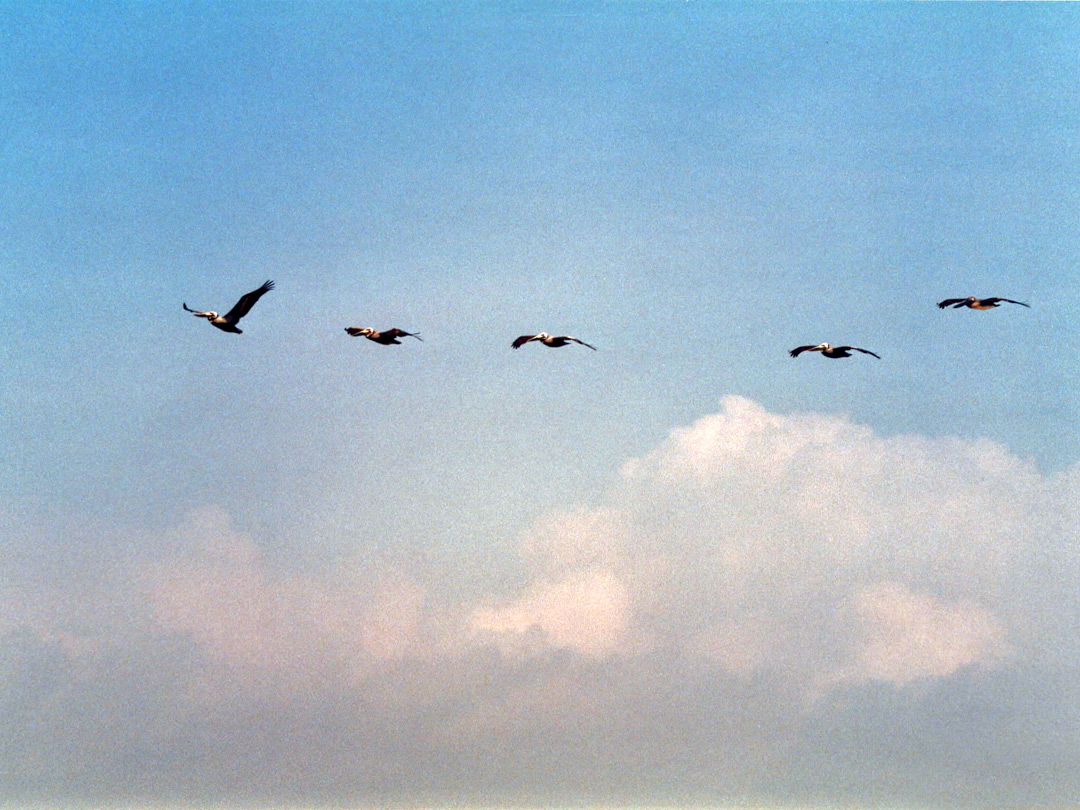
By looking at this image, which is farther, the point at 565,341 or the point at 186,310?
the point at 186,310

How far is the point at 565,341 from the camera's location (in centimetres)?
8650

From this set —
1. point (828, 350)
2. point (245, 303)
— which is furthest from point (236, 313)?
point (828, 350)

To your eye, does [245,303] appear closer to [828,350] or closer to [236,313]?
[236,313]

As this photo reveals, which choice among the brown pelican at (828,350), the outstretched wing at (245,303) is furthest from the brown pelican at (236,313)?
the brown pelican at (828,350)

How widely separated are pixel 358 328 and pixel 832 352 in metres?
36.6

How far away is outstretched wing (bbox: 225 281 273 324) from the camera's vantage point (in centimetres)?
8988

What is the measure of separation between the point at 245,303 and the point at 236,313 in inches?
45.6

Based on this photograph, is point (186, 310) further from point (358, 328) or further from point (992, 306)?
point (992, 306)

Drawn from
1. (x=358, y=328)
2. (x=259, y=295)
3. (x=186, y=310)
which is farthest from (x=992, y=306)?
(x=186, y=310)

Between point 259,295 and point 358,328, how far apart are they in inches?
357

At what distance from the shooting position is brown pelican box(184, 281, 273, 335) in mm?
89938

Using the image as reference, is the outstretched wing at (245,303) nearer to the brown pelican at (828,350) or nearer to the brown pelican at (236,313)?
the brown pelican at (236,313)

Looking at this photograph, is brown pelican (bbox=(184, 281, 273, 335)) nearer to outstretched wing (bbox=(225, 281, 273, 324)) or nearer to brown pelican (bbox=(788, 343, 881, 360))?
outstretched wing (bbox=(225, 281, 273, 324))

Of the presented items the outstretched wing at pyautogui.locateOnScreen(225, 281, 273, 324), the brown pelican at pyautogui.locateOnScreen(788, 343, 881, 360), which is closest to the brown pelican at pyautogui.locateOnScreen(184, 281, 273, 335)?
the outstretched wing at pyautogui.locateOnScreen(225, 281, 273, 324)
